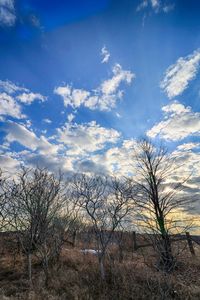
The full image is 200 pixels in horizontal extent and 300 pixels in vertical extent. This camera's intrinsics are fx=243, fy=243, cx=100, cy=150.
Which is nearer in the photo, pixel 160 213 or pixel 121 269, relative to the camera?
pixel 121 269

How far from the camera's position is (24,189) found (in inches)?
590

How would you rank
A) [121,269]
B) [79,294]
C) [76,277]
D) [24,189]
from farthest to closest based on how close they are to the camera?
A: 1. [24,189]
2. [121,269]
3. [76,277]
4. [79,294]

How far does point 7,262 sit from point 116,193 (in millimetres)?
8781

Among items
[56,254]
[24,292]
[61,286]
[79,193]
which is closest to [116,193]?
[79,193]

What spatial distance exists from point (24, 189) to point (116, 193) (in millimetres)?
6163

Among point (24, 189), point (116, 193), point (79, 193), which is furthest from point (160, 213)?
point (24, 189)

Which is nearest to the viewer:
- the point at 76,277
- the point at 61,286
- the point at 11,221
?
the point at 61,286

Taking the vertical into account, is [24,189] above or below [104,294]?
above

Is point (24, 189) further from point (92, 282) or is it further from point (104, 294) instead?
point (104, 294)

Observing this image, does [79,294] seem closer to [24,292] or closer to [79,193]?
[24,292]

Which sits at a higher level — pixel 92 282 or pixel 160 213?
pixel 160 213

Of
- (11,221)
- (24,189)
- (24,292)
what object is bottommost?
(24,292)

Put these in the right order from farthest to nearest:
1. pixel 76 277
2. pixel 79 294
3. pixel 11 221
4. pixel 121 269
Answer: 1. pixel 11 221
2. pixel 121 269
3. pixel 76 277
4. pixel 79 294

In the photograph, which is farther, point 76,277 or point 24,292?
point 76,277
